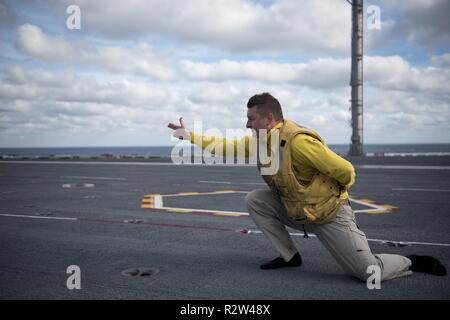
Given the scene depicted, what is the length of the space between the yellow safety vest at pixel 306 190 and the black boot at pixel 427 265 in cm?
109

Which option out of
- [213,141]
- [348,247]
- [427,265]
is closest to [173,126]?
[213,141]

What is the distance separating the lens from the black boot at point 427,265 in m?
4.14

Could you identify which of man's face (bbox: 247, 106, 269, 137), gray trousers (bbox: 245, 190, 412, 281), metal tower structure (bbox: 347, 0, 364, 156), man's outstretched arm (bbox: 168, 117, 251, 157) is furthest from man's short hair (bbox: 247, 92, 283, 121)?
metal tower structure (bbox: 347, 0, 364, 156)

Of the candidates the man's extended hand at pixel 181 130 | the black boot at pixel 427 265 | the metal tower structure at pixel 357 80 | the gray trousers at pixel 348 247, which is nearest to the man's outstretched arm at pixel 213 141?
the man's extended hand at pixel 181 130

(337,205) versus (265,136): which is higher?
(265,136)

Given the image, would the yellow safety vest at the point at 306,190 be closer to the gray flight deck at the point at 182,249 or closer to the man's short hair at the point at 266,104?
the man's short hair at the point at 266,104

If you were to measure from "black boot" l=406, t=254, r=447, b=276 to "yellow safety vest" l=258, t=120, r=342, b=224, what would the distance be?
1.09 metres

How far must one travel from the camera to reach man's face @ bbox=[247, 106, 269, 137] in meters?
4.12

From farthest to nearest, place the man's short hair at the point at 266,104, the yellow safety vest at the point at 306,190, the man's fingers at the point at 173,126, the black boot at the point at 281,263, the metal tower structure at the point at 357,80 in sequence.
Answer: the metal tower structure at the point at 357,80 → the man's fingers at the point at 173,126 → the black boot at the point at 281,263 → the man's short hair at the point at 266,104 → the yellow safety vest at the point at 306,190
